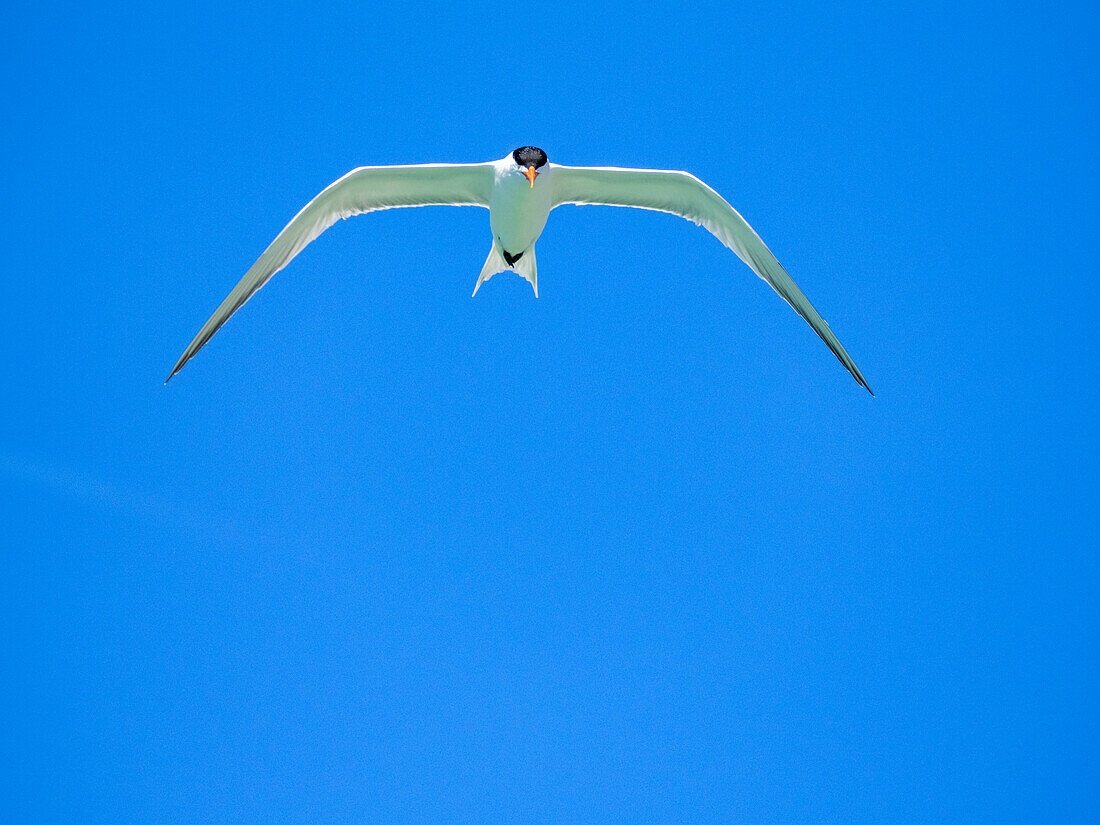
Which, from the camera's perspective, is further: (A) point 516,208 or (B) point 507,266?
(B) point 507,266

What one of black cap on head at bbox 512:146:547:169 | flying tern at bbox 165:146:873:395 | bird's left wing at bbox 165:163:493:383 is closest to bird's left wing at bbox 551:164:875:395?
flying tern at bbox 165:146:873:395

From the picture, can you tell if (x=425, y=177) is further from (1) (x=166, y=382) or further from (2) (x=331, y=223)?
(1) (x=166, y=382)

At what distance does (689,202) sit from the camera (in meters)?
11.0

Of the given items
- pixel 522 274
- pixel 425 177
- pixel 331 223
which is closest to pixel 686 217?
pixel 522 274

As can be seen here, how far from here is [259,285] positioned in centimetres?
1039

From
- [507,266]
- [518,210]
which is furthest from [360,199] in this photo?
[518,210]

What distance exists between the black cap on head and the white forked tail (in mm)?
1205

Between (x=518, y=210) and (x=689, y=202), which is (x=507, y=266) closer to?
(x=518, y=210)

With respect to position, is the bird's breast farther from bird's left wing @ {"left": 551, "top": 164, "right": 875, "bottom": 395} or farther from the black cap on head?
bird's left wing @ {"left": 551, "top": 164, "right": 875, "bottom": 395}

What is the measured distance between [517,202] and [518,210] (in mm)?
107

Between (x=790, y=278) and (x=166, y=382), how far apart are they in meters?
7.82

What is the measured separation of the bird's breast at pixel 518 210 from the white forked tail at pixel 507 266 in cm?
14

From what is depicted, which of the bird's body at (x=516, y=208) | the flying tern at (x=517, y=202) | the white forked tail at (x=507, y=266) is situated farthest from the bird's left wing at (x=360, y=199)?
the white forked tail at (x=507, y=266)

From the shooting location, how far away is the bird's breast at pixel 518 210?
9859 mm
